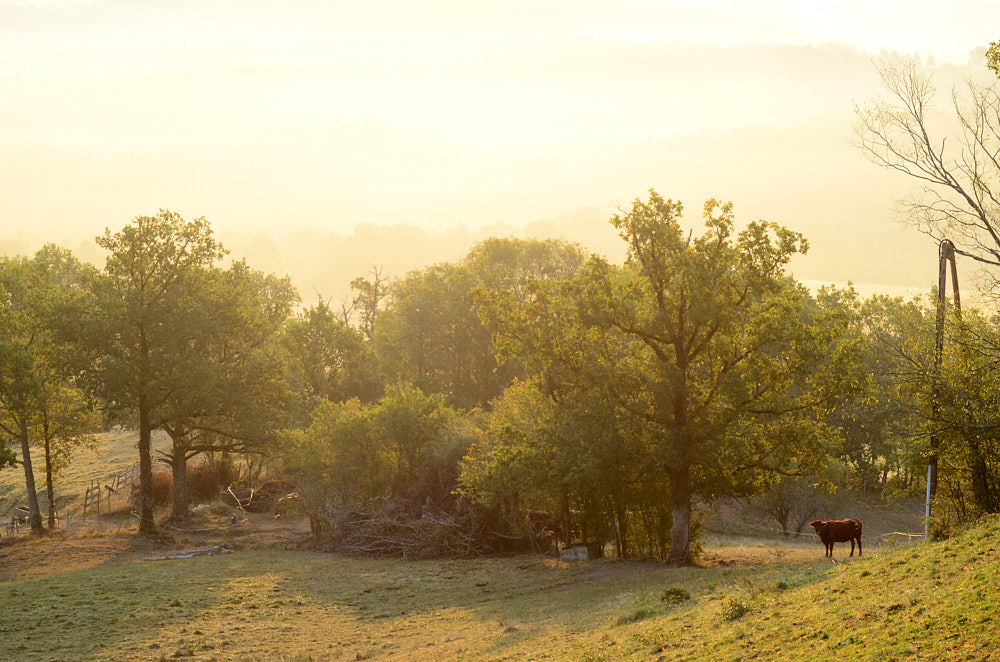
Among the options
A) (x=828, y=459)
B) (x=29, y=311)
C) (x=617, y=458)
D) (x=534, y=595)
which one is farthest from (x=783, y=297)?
(x=29, y=311)

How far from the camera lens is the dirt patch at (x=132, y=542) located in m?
36.2

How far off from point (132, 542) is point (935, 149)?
1536 inches

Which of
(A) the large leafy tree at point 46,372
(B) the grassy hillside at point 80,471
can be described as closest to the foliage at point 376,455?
(A) the large leafy tree at point 46,372

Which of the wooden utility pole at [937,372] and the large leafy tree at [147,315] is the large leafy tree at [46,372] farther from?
the wooden utility pole at [937,372]

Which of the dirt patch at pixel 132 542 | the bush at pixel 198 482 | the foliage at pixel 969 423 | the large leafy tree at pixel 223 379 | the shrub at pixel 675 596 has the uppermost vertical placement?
the large leafy tree at pixel 223 379

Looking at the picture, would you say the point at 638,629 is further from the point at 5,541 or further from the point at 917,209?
the point at 5,541

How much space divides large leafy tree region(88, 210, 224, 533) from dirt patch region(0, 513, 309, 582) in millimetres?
2015

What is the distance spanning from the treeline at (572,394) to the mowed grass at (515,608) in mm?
3377

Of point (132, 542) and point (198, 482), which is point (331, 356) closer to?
point (198, 482)

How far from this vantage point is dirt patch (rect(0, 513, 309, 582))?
36.2 m

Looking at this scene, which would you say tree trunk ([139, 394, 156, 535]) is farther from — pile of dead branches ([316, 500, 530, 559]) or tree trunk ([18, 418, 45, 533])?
pile of dead branches ([316, 500, 530, 559])

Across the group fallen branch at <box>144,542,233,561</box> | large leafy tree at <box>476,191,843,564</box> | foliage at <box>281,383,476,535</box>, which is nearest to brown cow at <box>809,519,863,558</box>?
large leafy tree at <box>476,191,843,564</box>

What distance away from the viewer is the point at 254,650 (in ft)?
74.8

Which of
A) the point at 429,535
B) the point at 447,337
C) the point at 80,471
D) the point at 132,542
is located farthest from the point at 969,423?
the point at 80,471
